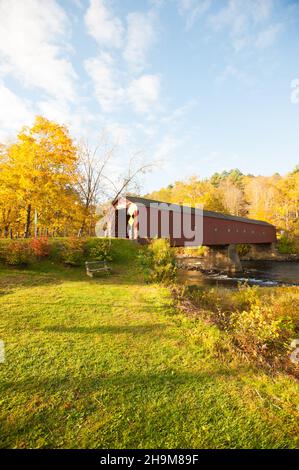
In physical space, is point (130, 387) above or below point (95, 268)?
below

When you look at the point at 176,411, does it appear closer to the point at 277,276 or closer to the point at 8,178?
the point at 8,178

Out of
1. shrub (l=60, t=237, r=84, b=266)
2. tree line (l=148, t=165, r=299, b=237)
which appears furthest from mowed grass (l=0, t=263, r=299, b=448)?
tree line (l=148, t=165, r=299, b=237)

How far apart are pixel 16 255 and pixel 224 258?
20636 mm

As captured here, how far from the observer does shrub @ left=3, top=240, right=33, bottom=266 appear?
11.2 meters

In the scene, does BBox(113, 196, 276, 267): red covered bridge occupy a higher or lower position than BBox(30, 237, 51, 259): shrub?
higher

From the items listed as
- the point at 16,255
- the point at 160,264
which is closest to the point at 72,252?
the point at 16,255

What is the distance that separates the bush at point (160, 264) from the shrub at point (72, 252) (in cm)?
384

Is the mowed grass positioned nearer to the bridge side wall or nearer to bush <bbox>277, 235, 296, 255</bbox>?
the bridge side wall

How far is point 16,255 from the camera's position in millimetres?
11266

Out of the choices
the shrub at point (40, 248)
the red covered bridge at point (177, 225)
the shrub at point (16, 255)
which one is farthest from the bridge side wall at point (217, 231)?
the shrub at point (16, 255)

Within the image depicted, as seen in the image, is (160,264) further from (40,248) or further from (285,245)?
(285,245)

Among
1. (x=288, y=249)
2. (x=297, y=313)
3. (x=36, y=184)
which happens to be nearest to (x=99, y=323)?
(x=297, y=313)

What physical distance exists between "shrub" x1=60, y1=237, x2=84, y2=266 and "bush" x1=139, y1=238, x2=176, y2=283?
3.84m

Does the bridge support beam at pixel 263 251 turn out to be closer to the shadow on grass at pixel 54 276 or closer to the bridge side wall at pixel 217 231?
the bridge side wall at pixel 217 231
